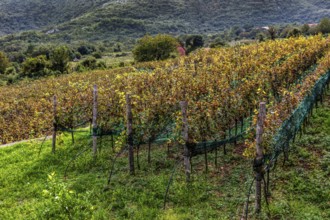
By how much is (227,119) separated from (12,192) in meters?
7.78

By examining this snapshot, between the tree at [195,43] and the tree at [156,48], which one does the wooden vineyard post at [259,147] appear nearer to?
the tree at [156,48]

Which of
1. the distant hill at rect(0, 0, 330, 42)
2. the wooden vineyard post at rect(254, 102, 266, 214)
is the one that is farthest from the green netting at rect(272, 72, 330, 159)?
the distant hill at rect(0, 0, 330, 42)

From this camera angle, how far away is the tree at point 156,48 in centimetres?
5728

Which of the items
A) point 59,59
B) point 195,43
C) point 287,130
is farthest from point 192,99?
point 195,43

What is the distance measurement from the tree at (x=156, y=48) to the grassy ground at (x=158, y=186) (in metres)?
45.9

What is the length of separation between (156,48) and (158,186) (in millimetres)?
49755

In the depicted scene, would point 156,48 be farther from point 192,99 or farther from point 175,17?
point 175,17

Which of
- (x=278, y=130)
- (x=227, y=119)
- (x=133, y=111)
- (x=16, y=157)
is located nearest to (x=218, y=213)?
(x=278, y=130)

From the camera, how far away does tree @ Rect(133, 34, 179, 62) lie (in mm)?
57281

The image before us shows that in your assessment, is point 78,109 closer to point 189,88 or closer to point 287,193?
point 189,88

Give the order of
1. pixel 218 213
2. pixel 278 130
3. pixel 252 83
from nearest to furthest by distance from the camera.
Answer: pixel 218 213, pixel 278 130, pixel 252 83

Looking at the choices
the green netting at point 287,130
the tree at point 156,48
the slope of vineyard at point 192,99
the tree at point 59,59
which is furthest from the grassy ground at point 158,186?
the tree at point 59,59

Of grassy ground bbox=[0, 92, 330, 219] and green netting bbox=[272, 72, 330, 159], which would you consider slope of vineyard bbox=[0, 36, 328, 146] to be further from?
grassy ground bbox=[0, 92, 330, 219]

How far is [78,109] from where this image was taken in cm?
1372
